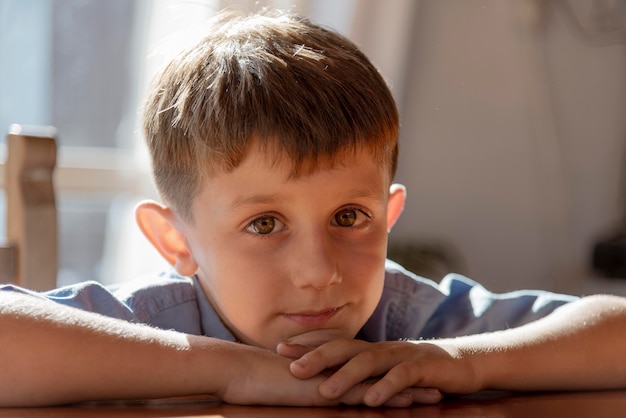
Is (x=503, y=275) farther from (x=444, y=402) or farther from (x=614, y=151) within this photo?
(x=444, y=402)

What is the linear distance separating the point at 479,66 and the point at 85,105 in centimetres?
126

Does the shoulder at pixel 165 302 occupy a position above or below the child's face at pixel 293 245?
below

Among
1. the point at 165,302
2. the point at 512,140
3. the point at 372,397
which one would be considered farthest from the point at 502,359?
the point at 512,140

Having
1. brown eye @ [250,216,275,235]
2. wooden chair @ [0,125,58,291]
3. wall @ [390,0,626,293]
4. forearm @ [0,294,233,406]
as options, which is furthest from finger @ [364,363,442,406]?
wall @ [390,0,626,293]

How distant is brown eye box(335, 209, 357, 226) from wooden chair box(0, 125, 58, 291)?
15.8 inches

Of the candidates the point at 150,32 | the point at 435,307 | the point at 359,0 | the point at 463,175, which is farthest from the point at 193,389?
the point at 463,175

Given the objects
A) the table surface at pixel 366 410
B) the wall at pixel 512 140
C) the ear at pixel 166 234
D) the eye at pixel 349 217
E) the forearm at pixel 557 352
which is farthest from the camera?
the wall at pixel 512 140

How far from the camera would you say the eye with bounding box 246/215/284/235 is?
93 centimetres

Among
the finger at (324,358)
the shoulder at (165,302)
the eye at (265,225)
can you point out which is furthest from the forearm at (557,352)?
the shoulder at (165,302)

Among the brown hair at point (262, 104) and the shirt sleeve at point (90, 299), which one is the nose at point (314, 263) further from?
the shirt sleeve at point (90, 299)

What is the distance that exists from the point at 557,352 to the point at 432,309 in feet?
0.88

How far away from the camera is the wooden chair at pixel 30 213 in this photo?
1.13 meters

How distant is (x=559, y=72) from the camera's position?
2836 millimetres

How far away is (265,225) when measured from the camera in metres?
0.94
